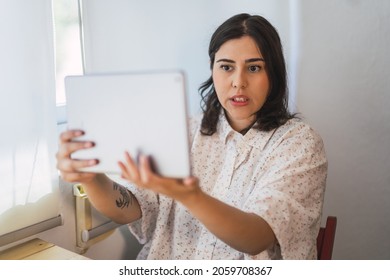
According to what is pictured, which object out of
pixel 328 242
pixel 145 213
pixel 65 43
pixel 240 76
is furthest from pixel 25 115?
pixel 328 242

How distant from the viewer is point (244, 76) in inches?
32.7

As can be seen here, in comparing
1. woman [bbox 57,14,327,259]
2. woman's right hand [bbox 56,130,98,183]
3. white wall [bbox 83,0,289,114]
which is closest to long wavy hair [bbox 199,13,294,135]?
woman [bbox 57,14,327,259]

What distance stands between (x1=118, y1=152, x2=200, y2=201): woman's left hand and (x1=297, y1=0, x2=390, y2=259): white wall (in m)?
0.55

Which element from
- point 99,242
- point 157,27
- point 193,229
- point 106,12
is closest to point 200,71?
point 157,27

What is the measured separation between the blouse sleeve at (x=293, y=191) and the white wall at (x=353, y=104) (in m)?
0.23

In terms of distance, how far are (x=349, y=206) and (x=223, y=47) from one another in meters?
0.51

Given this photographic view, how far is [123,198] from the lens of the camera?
88cm

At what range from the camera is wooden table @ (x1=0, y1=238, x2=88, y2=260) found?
2.78ft

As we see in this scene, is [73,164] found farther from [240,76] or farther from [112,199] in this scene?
[240,76]

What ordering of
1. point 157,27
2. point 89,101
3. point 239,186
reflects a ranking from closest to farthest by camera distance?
point 89,101 → point 239,186 → point 157,27

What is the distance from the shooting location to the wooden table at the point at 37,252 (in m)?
0.85

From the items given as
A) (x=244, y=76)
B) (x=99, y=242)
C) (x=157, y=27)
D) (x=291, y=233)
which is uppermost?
(x=157, y=27)

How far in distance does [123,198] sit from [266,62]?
1.21ft
